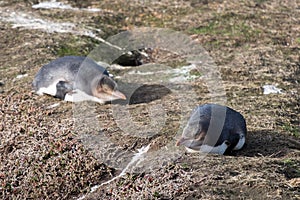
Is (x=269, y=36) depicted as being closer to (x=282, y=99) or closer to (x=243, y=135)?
(x=282, y=99)

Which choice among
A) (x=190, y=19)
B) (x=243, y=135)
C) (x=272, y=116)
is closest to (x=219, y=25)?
(x=190, y=19)

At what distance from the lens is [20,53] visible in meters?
13.1

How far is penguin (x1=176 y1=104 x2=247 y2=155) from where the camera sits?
7.38 m

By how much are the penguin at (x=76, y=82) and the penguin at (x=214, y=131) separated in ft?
8.33

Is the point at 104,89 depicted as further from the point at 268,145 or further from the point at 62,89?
the point at 268,145

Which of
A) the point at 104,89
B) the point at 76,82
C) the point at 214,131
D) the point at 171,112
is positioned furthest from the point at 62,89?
the point at 214,131

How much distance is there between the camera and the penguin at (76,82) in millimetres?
10094

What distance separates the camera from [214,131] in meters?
7.57

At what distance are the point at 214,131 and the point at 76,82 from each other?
3751mm

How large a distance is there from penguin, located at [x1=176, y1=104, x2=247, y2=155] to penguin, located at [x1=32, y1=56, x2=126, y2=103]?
100.0 inches

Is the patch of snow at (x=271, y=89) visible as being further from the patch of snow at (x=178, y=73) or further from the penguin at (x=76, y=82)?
the penguin at (x=76, y=82)

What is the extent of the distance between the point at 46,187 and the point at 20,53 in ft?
20.8

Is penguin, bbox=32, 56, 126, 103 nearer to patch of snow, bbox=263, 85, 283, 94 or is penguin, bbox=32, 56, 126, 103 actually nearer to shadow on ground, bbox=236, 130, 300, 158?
shadow on ground, bbox=236, 130, 300, 158

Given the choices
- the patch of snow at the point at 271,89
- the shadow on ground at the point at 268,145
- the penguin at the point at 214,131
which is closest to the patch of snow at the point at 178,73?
the patch of snow at the point at 271,89
